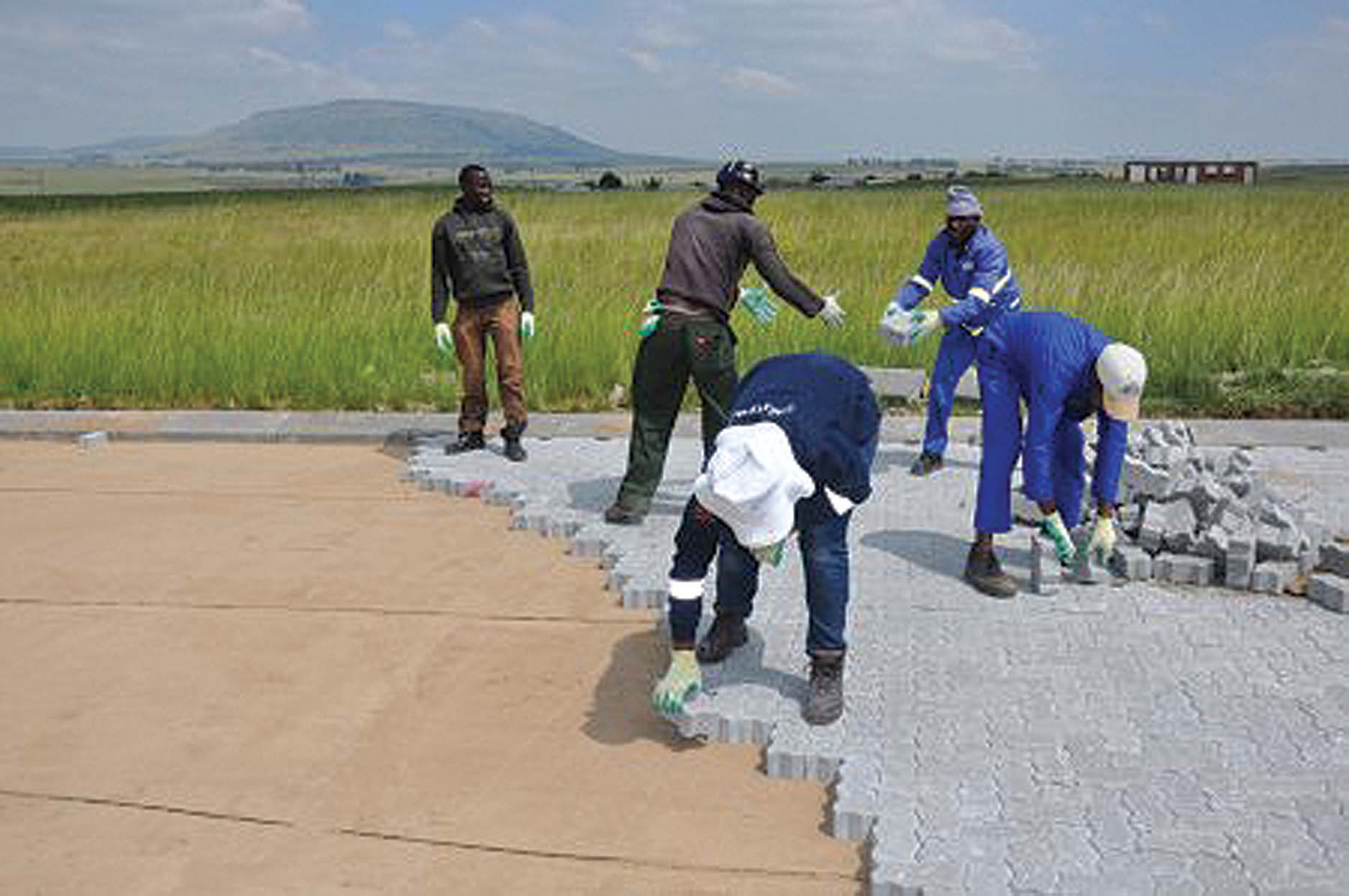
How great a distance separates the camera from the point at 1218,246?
1623 cm

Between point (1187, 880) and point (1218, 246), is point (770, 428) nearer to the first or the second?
point (1187, 880)

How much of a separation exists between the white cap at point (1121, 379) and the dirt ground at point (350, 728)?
5.93 feet

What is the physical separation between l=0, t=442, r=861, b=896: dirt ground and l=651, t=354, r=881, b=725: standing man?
361 millimetres

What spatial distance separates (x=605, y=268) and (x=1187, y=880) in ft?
43.4

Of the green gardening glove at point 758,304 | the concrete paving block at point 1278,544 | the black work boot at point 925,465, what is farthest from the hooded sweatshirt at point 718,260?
the concrete paving block at point 1278,544

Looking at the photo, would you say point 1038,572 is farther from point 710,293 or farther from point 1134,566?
point 710,293

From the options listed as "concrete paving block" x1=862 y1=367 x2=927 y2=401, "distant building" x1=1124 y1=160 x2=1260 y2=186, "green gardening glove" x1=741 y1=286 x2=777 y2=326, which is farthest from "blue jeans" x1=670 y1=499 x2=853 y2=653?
"distant building" x1=1124 y1=160 x2=1260 y2=186

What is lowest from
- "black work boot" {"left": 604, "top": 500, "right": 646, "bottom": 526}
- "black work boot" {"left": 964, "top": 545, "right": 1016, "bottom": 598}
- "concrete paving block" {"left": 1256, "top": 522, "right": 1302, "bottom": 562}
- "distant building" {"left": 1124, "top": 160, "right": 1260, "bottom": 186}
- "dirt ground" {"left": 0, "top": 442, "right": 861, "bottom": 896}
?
"dirt ground" {"left": 0, "top": 442, "right": 861, "bottom": 896}

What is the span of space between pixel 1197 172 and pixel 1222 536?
222 feet

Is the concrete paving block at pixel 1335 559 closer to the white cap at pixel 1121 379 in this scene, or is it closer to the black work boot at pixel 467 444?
the white cap at pixel 1121 379

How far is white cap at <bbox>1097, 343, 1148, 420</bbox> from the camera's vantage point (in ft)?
14.0

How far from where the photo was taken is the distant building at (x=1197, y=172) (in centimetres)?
6156

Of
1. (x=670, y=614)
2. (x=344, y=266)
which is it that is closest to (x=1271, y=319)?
(x=670, y=614)

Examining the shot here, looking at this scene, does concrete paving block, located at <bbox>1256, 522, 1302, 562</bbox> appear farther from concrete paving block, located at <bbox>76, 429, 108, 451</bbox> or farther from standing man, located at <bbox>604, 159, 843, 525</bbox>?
concrete paving block, located at <bbox>76, 429, 108, 451</bbox>
